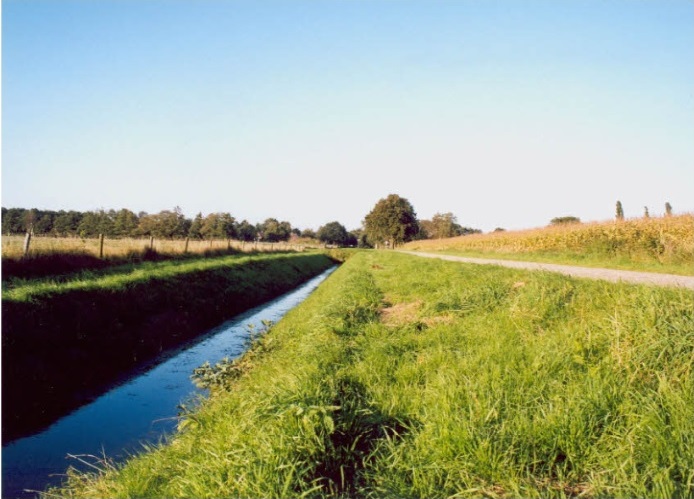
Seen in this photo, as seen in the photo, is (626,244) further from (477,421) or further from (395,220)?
(395,220)

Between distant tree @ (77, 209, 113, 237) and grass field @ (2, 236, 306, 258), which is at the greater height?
distant tree @ (77, 209, 113, 237)

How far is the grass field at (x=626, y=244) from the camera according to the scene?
44.9ft

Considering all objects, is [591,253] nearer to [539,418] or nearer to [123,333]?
[539,418]

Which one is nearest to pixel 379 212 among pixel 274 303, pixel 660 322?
pixel 274 303

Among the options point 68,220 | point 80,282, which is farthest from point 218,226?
point 80,282

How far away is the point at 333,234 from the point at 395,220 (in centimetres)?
6633

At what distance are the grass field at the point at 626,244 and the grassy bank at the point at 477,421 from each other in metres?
9.06

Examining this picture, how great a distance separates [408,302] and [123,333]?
782 cm

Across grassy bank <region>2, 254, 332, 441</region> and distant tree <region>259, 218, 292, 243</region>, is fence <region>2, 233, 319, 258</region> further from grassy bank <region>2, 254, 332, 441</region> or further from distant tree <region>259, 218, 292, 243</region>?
distant tree <region>259, 218, 292, 243</region>

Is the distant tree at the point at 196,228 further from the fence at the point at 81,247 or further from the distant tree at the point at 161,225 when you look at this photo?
the fence at the point at 81,247

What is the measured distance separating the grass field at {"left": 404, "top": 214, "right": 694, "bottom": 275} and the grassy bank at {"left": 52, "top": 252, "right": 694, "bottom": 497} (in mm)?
9062

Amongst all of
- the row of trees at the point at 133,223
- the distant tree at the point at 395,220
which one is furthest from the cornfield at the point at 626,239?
the row of trees at the point at 133,223

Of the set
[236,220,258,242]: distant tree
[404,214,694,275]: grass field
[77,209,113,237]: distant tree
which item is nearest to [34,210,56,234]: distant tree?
[77,209,113,237]: distant tree

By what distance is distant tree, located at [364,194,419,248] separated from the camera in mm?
81688
